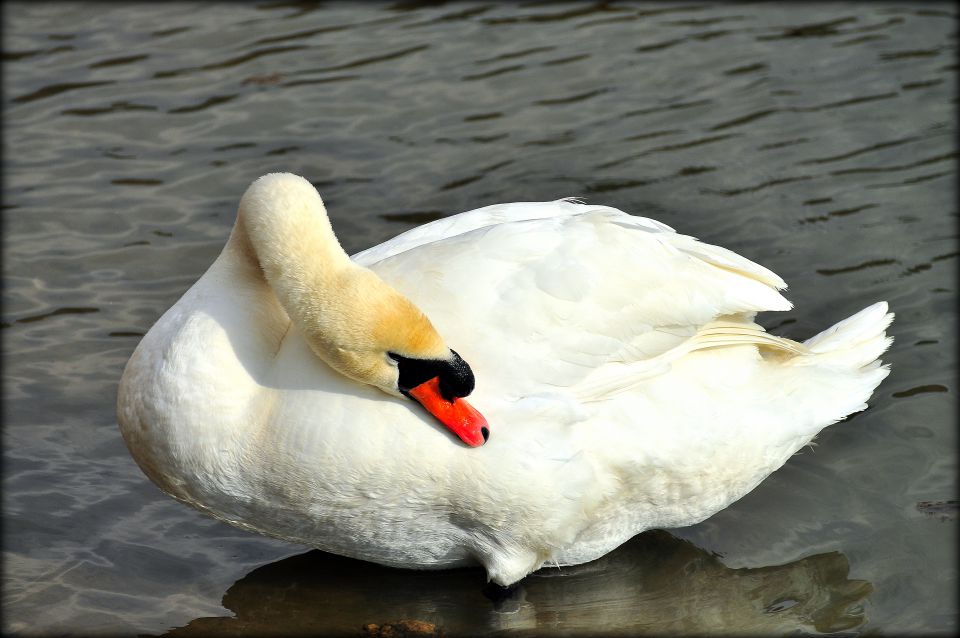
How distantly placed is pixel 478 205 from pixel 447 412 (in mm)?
3708

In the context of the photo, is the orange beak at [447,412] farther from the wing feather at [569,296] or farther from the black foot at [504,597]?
the black foot at [504,597]

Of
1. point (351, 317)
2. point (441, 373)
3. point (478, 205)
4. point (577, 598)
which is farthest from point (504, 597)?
point (478, 205)

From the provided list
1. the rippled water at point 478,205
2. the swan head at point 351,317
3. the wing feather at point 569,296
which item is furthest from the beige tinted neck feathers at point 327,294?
the rippled water at point 478,205

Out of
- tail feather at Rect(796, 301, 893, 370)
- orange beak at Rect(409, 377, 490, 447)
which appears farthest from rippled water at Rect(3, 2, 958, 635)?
orange beak at Rect(409, 377, 490, 447)

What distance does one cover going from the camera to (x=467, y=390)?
14.2ft

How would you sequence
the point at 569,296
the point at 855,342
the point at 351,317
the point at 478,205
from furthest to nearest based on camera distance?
the point at 478,205 → the point at 855,342 → the point at 569,296 → the point at 351,317

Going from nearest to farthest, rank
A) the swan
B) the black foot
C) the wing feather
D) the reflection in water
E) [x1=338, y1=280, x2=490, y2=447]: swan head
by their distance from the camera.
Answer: [x1=338, y1=280, x2=490, y2=447]: swan head < the swan < the wing feather < the reflection in water < the black foot

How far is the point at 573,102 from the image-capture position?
9.17 meters

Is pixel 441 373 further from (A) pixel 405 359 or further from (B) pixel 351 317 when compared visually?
(B) pixel 351 317

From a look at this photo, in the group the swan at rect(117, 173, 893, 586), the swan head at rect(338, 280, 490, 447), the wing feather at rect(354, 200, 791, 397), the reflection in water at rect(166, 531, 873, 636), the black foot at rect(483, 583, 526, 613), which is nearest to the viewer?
the swan head at rect(338, 280, 490, 447)

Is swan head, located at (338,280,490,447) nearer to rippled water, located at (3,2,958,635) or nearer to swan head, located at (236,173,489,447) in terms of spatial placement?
swan head, located at (236,173,489,447)

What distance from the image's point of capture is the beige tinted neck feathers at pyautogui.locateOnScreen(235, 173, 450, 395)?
4273 millimetres

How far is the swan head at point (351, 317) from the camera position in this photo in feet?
14.0

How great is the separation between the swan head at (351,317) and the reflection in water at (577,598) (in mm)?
912
